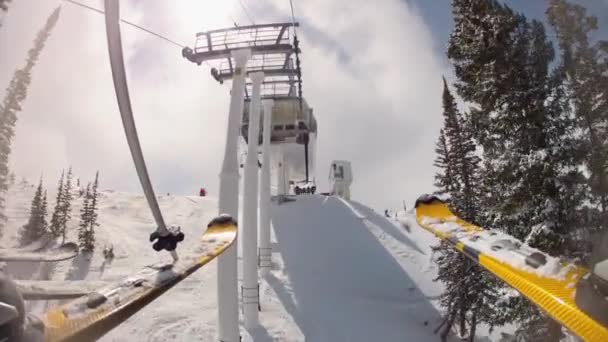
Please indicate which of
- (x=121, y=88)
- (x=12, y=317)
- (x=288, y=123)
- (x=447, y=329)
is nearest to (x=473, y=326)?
(x=447, y=329)

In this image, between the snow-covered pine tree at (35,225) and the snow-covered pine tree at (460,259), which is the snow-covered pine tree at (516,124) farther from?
the snow-covered pine tree at (35,225)

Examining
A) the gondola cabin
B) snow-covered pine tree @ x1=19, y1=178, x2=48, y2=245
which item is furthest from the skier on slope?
the gondola cabin

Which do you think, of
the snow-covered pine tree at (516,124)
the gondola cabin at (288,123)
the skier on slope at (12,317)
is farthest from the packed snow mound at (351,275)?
the skier on slope at (12,317)

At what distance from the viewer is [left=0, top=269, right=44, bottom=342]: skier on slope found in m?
1.39

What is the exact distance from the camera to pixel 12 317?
140 cm

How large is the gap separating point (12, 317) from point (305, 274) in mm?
20932

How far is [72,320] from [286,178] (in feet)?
107

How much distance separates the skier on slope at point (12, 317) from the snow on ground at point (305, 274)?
12.1 meters

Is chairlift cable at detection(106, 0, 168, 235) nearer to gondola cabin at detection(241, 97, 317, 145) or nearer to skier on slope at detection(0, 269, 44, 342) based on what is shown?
skier on slope at detection(0, 269, 44, 342)

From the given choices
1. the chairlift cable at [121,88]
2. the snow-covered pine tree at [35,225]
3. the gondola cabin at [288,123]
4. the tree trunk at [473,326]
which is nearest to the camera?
the chairlift cable at [121,88]

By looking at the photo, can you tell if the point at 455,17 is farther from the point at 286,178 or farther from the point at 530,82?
the point at 286,178

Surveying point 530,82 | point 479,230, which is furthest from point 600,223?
point 479,230

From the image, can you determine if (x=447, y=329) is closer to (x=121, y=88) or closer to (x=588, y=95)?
(x=588, y=95)

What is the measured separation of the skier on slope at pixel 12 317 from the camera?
139cm
